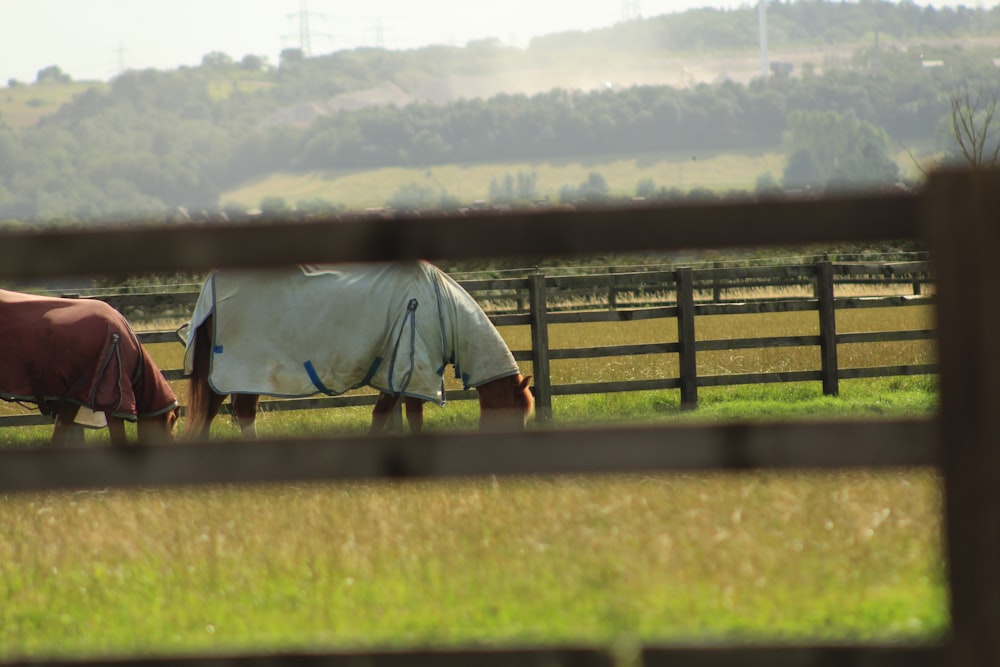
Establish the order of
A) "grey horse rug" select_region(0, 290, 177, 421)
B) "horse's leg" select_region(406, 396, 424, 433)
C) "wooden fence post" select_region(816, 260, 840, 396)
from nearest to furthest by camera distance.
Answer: "grey horse rug" select_region(0, 290, 177, 421)
"horse's leg" select_region(406, 396, 424, 433)
"wooden fence post" select_region(816, 260, 840, 396)

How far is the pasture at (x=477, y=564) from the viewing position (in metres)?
2.94

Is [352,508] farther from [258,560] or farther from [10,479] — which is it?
[10,479]

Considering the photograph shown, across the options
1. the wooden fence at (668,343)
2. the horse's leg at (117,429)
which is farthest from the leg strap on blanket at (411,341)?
the wooden fence at (668,343)

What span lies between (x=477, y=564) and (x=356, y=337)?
390cm

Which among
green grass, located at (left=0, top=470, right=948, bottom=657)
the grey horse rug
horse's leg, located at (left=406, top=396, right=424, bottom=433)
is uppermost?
the grey horse rug

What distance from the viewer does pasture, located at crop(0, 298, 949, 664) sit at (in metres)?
2.94

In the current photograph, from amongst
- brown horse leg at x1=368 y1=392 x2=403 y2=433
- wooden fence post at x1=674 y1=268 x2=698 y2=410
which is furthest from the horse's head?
wooden fence post at x1=674 y1=268 x2=698 y2=410

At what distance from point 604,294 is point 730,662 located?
89.8ft

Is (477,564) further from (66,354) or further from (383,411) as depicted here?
(383,411)

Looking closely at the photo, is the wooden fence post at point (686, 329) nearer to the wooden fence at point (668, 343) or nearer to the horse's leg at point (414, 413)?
the wooden fence at point (668, 343)

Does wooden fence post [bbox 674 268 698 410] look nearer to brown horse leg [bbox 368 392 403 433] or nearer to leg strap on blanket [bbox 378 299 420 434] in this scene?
brown horse leg [bbox 368 392 403 433]

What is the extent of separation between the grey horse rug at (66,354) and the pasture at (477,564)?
163cm

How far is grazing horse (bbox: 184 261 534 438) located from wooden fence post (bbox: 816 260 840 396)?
515cm

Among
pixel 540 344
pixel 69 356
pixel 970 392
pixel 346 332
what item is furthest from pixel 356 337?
pixel 970 392
